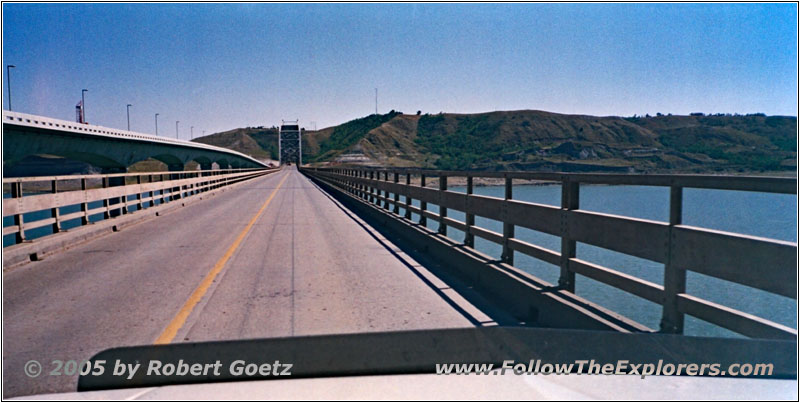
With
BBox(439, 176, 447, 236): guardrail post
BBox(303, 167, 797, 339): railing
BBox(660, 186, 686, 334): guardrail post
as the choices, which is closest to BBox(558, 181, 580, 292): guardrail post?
BBox(303, 167, 797, 339): railing

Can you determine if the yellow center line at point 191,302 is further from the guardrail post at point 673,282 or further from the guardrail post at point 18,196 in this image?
the guardrail post at point 673,282

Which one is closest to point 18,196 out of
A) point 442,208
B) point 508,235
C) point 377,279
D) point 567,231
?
point 377,279

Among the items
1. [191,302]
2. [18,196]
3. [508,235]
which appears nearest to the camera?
[191,302]

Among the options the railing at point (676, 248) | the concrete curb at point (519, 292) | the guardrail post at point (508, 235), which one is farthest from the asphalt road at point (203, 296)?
the railing at point (676, 248)

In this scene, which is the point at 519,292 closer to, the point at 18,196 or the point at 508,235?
the point at 508,235

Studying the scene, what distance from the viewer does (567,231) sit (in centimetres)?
686

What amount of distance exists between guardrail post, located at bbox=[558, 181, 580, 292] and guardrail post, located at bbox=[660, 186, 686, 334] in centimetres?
174

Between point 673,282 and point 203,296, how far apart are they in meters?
5.83

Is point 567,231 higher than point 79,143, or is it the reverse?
point 79,143

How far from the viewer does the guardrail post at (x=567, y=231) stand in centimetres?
689

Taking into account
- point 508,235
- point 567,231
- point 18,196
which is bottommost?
point 508,235

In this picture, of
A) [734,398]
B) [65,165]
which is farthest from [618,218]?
[65,165]

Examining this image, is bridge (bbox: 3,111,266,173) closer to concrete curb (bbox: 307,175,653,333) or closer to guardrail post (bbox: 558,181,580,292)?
concrete curb (bbox: 307,175,653,333)

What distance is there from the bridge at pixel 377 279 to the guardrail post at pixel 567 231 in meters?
0.01
